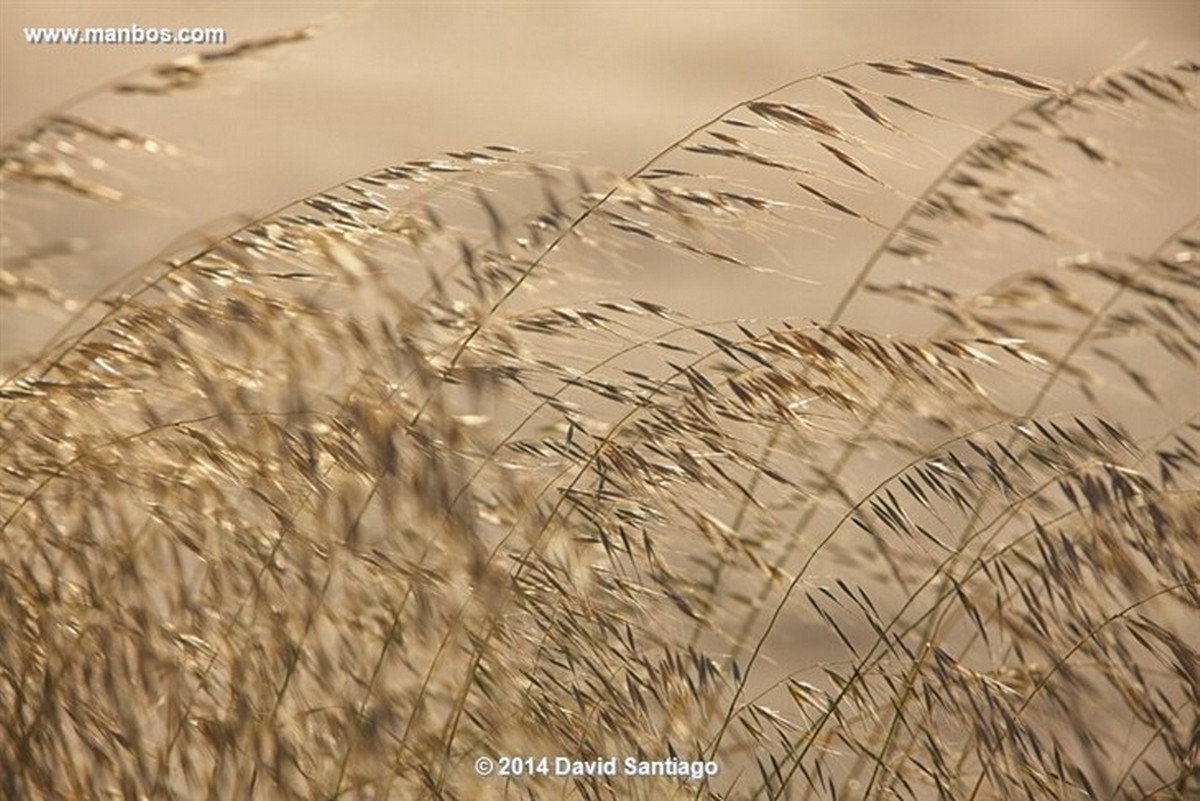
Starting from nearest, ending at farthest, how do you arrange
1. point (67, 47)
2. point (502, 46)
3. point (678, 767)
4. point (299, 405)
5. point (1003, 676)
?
point (299, 405) < point (678, 767) < point (1003, 676) < point (67, 47) < point (502, 46)

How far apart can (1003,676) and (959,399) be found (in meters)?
0.25

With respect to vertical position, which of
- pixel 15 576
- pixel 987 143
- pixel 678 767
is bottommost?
pixel 678 767

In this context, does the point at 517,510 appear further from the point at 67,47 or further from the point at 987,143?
the point at 67,47

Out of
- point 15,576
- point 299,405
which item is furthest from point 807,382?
point 15,576

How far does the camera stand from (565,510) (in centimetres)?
139

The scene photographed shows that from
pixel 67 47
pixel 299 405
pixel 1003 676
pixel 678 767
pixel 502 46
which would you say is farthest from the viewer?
pixel 502 46

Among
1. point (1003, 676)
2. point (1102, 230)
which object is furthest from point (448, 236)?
point (1102, 230)

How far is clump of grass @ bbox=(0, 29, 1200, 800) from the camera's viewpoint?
1.30 m

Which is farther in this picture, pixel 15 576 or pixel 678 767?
pixel 678 767

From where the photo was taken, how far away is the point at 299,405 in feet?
4.18

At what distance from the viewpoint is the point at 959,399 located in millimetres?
1428

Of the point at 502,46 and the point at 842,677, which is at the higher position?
the point at 502,46

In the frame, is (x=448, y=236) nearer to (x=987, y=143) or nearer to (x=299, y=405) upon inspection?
(x=299, y=405)

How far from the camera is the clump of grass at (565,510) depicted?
4.26ft
